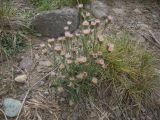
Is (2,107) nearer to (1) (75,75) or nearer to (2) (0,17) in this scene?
(1) (75,75)

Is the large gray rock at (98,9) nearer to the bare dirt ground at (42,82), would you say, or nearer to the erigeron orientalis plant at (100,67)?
the bare dirt ground at (42,82)

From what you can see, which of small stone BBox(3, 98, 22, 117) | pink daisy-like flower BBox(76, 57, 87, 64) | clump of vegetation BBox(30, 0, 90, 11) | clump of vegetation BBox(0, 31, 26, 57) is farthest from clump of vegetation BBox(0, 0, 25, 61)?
pink daisy-like flower BBox(76, 57, 87, 64)

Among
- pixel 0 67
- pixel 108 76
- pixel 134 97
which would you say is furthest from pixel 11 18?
pixel 134 97

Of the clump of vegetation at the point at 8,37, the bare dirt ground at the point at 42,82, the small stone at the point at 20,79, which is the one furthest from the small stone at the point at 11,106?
the clump of vegetation at the point at 8,37

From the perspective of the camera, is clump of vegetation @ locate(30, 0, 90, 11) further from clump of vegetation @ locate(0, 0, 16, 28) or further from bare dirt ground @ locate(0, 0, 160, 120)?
clump of vegetation @ locate(0, 0, 16, 28)

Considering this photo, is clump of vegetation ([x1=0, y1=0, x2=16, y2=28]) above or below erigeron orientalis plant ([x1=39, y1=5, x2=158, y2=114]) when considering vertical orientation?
above

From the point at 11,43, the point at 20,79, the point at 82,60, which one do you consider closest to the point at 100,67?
the point at 82,60
